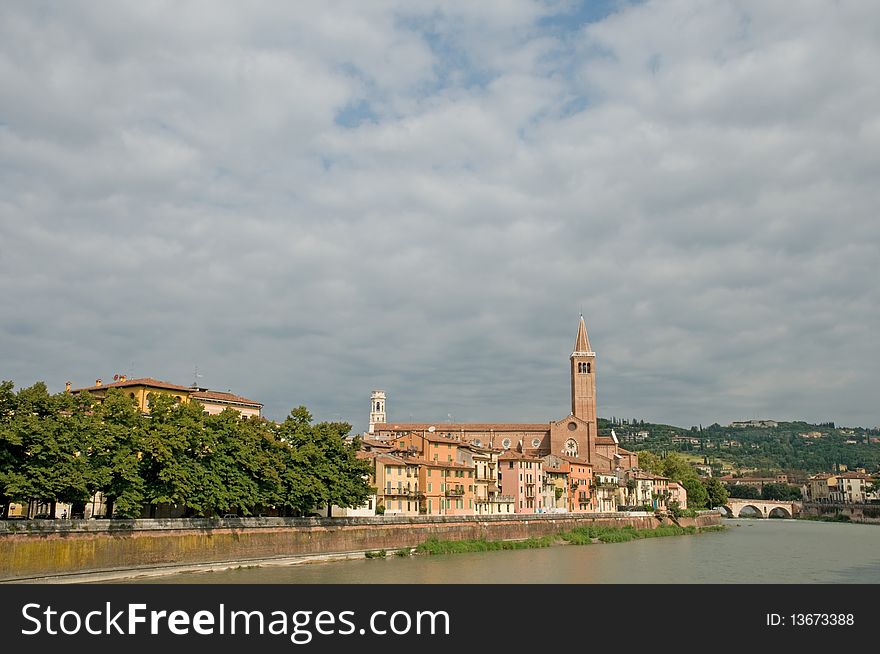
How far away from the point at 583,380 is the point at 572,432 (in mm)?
16313

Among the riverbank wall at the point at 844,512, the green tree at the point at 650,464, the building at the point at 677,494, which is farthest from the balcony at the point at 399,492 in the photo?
the riverbank wall at the point at 844,512

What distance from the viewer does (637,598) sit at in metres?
33.4

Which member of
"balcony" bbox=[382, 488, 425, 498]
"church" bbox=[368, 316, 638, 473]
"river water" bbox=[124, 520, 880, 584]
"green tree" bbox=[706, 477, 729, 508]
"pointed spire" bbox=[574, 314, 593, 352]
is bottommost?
"river water" bbox=[124, 520, 880, 584]

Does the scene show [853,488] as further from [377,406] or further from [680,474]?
[377,406]

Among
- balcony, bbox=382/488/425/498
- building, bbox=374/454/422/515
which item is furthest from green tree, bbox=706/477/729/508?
balcony, bbox=382/488/425/498

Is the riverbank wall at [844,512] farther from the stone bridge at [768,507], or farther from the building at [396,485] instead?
the building at [396,485]

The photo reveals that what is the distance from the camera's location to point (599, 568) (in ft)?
184

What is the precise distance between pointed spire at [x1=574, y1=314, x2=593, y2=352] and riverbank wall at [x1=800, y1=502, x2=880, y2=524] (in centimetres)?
6312

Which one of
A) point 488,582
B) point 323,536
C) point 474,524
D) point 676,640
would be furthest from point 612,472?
point 676,640

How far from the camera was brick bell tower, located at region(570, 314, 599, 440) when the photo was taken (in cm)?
14800

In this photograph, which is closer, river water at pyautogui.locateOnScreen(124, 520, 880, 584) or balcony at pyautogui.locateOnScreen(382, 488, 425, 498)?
river water at pyautogui.locateOnScreen(124, 520, 880, 584)

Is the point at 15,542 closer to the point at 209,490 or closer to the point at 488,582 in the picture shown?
the point at 209,490

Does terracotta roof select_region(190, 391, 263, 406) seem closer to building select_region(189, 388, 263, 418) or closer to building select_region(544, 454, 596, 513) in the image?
building select_region(189, 388, 263, 418)

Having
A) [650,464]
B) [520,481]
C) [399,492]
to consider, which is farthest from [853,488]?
[399,492]
